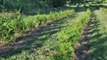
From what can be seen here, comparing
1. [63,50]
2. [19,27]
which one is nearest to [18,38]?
[19,27]

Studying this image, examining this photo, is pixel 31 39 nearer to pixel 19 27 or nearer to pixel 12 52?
pixel 19 27

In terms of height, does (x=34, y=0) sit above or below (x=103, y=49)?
below

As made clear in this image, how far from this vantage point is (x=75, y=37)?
609 inches

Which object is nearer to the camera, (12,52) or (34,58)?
(34,58)

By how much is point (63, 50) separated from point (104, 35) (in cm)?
1052

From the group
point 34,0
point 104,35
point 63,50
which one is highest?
point 63,50

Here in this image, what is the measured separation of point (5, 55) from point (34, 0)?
44217 mm

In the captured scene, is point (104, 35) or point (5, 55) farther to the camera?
point (104, 35)

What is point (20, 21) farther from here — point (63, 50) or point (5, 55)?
point (63, 50)

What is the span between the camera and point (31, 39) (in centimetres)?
1980

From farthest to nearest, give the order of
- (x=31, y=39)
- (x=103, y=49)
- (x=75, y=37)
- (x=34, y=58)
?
(x=31, y=39), (x=103, y=49), (x=75, y=37), (x=34, y=58)

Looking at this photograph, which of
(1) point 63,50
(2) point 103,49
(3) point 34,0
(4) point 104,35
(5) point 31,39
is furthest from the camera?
(3) point 34,0

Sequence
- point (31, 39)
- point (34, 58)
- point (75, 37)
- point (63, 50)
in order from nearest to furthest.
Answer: point (63, 50) < point (34, 58) < point (75, 37) < point (31, 39)

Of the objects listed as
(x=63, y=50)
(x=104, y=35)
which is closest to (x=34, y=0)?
(x=104, y=35)
